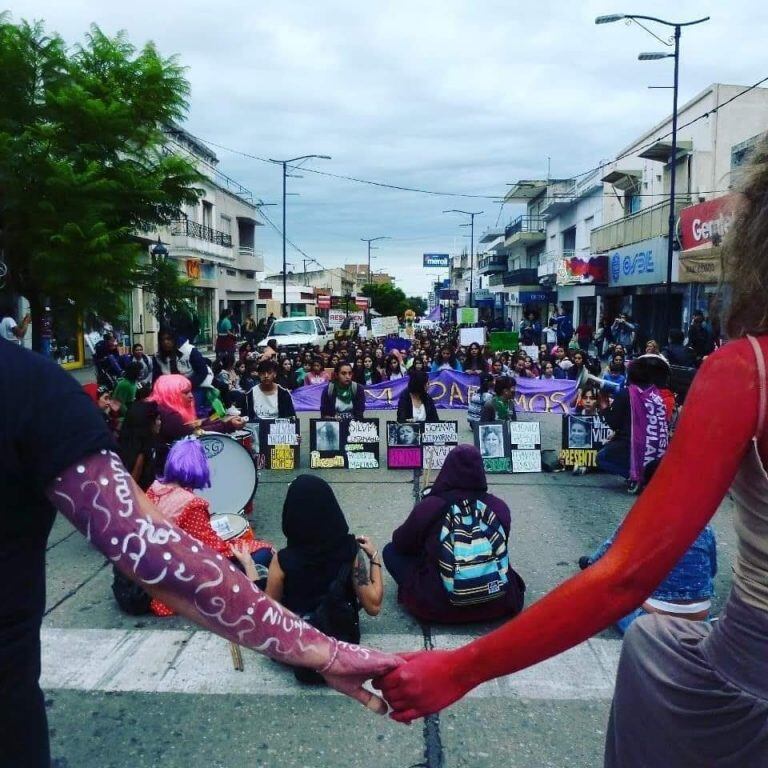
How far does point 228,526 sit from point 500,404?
586 cm

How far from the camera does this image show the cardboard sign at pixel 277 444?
949 centimetres

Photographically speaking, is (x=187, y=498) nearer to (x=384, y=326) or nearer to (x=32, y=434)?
(x=32, y=434)

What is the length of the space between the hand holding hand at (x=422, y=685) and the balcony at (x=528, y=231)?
55.5 metres

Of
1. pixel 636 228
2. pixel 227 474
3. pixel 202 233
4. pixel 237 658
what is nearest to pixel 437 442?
pixel 227 474

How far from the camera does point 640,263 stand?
1153 inches

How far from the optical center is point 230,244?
45906 millimetres

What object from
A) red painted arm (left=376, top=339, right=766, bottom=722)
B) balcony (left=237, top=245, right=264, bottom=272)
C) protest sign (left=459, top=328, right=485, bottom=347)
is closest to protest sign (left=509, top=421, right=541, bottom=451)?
red painted arm (left=376, top=339, right=766, bottom=722)

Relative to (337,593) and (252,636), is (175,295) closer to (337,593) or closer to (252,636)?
(337,593)

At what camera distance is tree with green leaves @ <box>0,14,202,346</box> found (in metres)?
8.38

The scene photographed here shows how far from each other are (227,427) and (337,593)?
14.0 feet

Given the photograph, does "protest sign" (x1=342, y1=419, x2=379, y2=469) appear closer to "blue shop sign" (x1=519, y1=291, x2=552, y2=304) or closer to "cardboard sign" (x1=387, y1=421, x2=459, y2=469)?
"cardboard sign" (x1=387, y1=421, x2=459, y2=469)

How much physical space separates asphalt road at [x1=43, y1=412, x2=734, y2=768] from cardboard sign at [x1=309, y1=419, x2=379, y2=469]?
4.21 m

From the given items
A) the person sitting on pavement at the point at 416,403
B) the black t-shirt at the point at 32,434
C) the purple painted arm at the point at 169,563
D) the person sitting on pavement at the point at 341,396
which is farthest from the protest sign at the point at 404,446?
the black t-shirt at the point at 32,434

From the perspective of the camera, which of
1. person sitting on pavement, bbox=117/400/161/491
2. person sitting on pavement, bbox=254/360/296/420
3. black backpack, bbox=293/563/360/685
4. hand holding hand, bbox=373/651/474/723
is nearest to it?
hand holding hand, bbox=373/651/474/723
